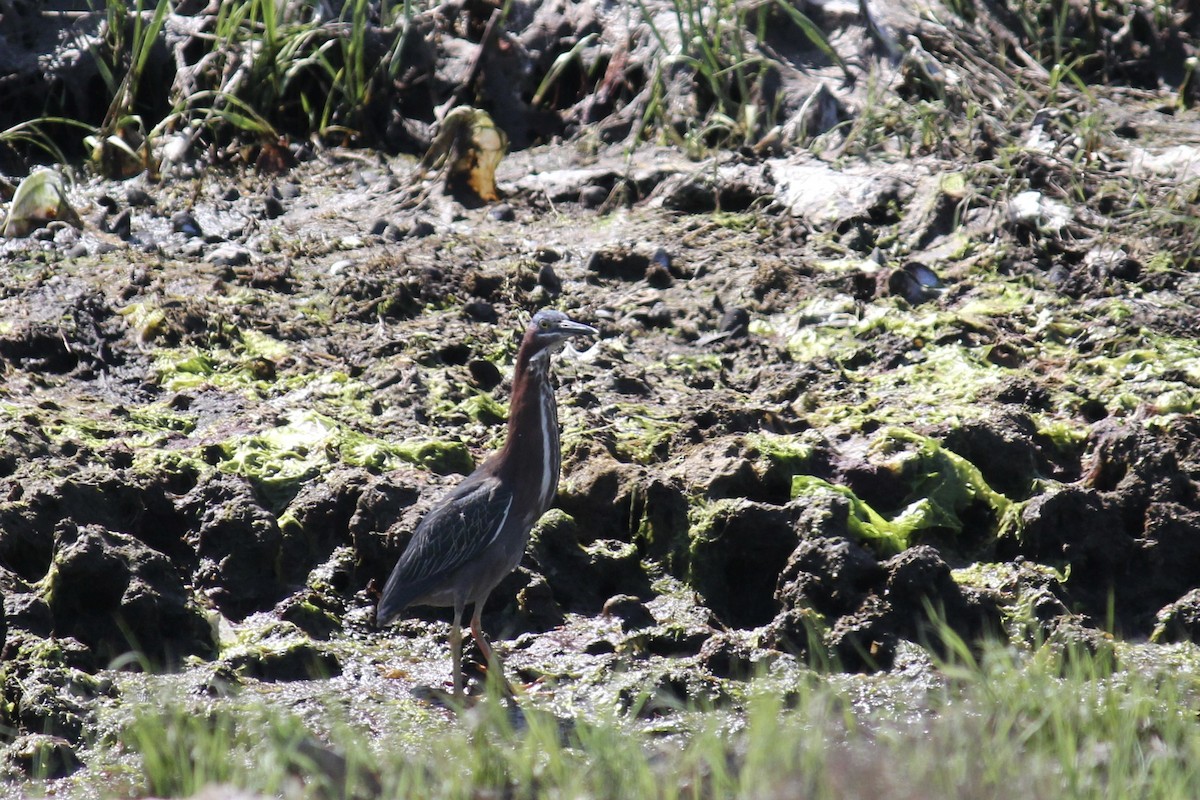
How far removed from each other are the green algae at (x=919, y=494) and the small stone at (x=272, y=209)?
4.03 meters

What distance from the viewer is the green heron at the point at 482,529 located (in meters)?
5.53

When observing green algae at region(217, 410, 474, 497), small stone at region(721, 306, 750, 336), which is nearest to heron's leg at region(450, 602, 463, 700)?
green algae at region(217, 410, 474, 497)

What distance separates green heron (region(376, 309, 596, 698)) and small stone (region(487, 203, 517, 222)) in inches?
117

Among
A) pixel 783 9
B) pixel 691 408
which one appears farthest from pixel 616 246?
pixel 783 9

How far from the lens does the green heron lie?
5.53m

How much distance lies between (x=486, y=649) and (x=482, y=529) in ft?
1.44

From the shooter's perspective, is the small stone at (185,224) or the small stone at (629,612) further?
the small stone at (185,224)

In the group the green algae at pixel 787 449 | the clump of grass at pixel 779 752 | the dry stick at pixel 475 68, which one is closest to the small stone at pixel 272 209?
the dry stick at pixel 475 68

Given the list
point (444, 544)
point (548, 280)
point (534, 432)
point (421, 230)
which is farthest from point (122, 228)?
A: point (444, 544)

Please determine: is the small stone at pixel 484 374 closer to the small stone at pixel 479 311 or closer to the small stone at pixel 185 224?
the small stone at pixel 479 311

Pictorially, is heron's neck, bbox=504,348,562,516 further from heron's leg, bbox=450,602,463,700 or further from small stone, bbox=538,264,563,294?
small stone, bbox=538,264,563,294

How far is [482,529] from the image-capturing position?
558 centimetres

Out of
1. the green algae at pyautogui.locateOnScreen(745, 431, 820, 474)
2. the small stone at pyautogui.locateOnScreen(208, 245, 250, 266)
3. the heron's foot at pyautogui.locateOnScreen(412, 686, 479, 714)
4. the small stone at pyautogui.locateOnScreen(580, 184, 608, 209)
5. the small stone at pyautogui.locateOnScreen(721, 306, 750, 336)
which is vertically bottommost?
the heron's foot at pyautogui.locateOnScreen(412, 686, 479, 714)

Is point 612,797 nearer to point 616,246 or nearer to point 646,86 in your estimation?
point 616,246
